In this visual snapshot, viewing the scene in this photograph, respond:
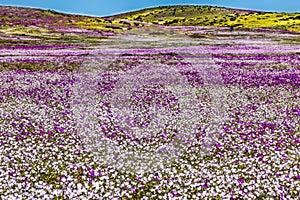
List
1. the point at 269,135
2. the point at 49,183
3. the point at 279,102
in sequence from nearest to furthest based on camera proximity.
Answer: the point at 49,183 → the point at 269,135 → the point at 279,102

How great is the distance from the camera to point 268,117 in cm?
2223

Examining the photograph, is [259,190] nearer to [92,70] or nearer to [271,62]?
[92,70]

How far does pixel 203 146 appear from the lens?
17250 mm

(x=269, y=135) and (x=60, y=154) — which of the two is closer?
(x=60, y=154)

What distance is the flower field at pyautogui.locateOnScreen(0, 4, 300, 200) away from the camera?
13.0 meters

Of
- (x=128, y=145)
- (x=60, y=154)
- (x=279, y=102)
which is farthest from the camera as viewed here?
(x=279, y=102)

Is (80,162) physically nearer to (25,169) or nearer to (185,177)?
(25,169)

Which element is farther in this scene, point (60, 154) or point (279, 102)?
point (279, 102)

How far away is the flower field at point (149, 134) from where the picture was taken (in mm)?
13016

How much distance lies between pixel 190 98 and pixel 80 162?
14.7 m

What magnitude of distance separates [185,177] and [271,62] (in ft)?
120

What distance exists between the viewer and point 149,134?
62.0 ft

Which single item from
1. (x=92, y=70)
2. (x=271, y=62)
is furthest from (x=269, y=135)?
(x=271, y=62)

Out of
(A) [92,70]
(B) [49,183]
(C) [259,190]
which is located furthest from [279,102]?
(A) [92,70]
